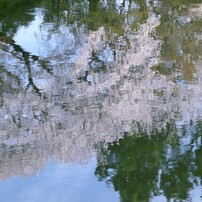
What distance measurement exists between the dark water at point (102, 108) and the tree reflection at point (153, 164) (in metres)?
0.01

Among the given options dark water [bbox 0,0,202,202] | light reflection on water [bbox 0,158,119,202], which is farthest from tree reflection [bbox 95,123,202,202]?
light reflection on water [bbox 0,158,119,202]

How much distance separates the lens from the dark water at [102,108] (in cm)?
593

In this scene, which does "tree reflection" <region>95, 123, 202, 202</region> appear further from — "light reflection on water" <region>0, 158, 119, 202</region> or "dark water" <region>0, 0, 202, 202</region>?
"light reflection on water" <region>0, 158, 119, 202</region>

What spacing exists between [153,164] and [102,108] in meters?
1.89

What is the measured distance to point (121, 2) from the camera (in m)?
14.9

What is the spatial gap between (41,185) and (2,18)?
8.42 metres

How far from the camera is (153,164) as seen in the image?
6.24 meters

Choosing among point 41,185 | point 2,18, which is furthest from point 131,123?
point 2,18

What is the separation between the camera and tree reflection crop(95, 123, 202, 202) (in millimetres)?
5699

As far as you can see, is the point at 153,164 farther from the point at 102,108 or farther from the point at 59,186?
the point at 102,108

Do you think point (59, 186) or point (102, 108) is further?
point (102, 108)

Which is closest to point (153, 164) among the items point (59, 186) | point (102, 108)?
point (59, 186)

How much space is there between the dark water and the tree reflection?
13 millimetres

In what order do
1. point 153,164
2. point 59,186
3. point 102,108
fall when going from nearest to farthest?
point 59,186 < point 153,164 < point 102,108
